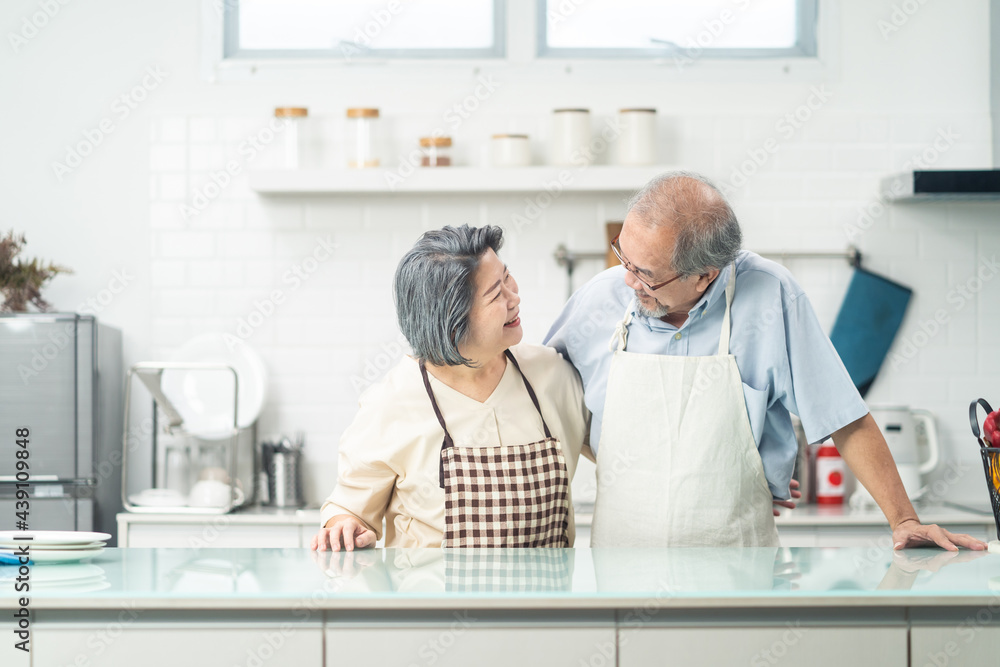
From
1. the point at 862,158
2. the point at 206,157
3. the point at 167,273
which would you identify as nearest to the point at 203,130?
the point at 206,157

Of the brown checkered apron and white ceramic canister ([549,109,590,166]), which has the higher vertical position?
white ceramic canister ([549,109,590,166])

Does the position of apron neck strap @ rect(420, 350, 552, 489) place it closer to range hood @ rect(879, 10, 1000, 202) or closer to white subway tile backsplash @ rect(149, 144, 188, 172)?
range hood @ rect(879, 10, 1000, 202)

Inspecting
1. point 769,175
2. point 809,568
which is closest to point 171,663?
point 809,568

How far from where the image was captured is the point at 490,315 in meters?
1.80

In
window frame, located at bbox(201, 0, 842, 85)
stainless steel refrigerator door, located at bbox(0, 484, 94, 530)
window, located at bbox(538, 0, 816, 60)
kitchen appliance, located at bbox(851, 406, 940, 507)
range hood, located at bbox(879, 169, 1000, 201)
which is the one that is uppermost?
window, located at bbox(538, 0, 816, 60)

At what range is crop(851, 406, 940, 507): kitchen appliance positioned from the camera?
11.2 ft

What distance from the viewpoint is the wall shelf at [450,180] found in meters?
3.49

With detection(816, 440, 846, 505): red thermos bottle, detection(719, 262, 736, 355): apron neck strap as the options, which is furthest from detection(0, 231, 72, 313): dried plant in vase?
detection(816, 440, 846, 505): red thermos bottle

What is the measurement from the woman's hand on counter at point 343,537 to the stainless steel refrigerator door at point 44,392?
1.89 m

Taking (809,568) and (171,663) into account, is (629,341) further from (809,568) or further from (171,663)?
(171,663)

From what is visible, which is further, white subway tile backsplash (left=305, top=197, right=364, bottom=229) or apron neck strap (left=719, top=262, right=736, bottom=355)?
white subway tile backsplash (left=305, top=197, right=364, bottom=229)

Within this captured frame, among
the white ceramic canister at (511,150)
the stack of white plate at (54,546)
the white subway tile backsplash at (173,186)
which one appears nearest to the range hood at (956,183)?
the white ceramic canister at (511,150)

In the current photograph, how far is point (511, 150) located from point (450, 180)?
0.27 m

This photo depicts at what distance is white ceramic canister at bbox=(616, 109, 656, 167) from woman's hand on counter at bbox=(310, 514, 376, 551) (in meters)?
2.20
